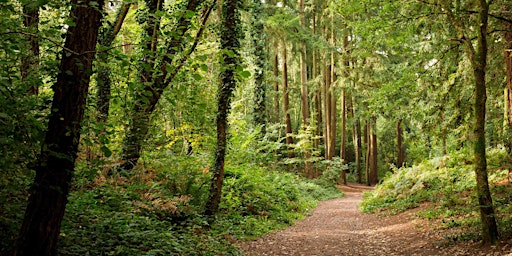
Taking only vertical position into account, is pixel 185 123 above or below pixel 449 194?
above

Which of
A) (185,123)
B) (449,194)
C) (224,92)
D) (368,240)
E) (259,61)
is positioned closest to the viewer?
(368,240)

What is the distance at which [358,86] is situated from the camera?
2366 cm

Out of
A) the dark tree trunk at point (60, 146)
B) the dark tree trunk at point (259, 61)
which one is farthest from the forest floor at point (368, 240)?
the dark tree trunk at point (259, 61)

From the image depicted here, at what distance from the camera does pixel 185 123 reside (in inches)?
442

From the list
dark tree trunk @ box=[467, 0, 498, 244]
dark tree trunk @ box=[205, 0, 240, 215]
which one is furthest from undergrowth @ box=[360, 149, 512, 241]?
dark tree trunk @ box=[205, 0, 240, 215]

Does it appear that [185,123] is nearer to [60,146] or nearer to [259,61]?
[259,61]

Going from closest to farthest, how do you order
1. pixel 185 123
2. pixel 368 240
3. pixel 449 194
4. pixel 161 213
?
pixel 161 213
pixel 368 240
pixel 449 194
pixel 185 123

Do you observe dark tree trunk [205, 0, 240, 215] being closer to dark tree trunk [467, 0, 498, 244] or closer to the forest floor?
the forest floor

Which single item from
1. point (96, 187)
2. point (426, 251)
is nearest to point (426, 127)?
point (426, 251)

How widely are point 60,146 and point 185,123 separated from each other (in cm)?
754

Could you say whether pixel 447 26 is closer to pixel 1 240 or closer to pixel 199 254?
pixel 199 254

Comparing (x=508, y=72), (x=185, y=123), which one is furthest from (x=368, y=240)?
(x=185, y=123)

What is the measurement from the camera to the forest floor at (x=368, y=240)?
6.96 metres

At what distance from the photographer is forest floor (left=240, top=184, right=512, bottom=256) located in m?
6.96
